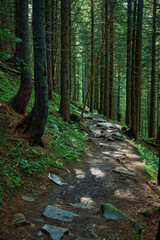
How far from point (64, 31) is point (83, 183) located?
8.52m

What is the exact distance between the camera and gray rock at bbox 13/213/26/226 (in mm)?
2970

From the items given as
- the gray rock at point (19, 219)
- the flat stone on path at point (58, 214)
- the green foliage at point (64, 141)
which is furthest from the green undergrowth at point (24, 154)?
the flat stone on path at point (58, 214)

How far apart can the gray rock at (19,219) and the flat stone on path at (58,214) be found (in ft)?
1.46

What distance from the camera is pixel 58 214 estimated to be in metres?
3.51

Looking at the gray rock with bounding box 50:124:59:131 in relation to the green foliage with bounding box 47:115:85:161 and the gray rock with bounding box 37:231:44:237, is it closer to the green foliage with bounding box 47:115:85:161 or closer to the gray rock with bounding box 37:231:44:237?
the green foliage with bounding box 47:115:85:161

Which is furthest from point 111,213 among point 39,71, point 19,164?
point 39,71

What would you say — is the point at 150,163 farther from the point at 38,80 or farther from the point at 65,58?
the point at 65,58

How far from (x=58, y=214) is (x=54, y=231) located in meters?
0.60

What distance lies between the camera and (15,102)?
7426 millimetres

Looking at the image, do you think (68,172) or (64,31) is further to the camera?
(64,31)

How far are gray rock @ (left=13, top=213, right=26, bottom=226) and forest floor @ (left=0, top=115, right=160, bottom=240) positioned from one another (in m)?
0.06

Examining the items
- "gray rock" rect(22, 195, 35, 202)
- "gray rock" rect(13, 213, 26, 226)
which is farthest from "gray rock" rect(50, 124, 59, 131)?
"gray rock" rect(13, 213, 26, 226)

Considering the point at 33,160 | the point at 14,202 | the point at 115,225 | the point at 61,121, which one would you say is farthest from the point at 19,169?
the point at 61,121

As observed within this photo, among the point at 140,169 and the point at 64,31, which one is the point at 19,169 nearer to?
the point at 140,169
